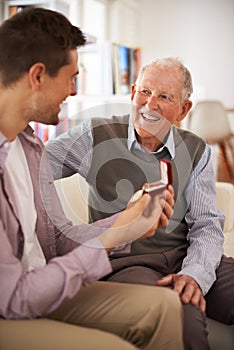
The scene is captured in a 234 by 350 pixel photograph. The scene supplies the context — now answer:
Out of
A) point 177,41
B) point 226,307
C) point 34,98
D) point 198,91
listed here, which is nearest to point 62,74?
point 34,98

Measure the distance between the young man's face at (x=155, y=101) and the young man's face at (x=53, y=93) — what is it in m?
0.49

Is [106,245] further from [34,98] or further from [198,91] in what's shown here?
[198,91]

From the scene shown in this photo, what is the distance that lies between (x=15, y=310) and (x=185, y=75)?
1.03 meters

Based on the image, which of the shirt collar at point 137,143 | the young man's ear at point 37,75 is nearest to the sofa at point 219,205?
the shirt collar at point 137,143

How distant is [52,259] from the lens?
1021 millimetres

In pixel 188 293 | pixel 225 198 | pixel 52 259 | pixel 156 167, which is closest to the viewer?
pixel 52 259

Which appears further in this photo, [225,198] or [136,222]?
[225,198]

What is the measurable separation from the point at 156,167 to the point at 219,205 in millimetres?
518

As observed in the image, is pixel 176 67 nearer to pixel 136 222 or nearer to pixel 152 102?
pixel 152 102

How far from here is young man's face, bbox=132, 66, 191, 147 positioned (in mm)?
1607

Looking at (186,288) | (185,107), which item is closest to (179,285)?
(186,288)

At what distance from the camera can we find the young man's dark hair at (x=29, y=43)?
1.06 metres

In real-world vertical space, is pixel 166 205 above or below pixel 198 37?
below

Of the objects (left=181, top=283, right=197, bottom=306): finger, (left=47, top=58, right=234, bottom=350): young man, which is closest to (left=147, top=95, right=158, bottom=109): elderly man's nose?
(left=47, top=58, right=234, bottom=350): young man
